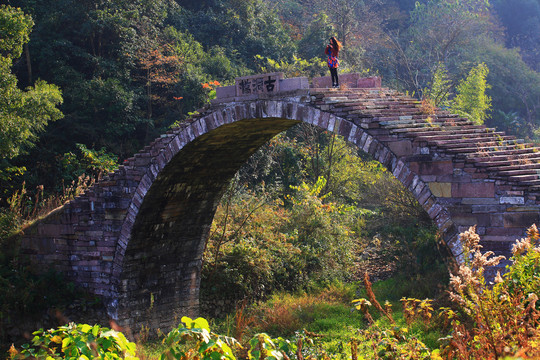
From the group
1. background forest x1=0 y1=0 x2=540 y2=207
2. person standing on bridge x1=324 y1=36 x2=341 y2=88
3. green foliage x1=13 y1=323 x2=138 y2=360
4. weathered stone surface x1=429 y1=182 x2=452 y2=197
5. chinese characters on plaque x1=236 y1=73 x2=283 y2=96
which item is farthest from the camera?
background forest x1=0 y1=0 x2=540 y2=207

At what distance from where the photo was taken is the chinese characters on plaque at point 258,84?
29.2 feet

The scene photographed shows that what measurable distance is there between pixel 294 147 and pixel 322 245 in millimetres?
4915

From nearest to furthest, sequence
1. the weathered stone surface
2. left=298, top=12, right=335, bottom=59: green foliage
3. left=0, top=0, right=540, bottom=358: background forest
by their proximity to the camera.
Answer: the weathered stone surface, left=0, top=0, right=540, bottom=358: background forest, left=298, top=12, right=335, bottom=59: green foliage

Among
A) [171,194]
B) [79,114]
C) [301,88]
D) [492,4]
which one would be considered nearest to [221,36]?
[79,114]

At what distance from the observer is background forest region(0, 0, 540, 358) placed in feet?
41.1

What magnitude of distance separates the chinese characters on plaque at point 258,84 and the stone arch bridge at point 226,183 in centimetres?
2

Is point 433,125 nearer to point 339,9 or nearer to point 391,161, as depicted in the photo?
point 391,161

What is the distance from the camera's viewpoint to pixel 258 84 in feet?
30.0

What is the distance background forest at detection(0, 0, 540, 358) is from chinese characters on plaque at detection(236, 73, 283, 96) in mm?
3815

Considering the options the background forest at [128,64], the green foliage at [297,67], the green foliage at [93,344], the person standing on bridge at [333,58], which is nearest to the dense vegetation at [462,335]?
the green foliage at [93,344]

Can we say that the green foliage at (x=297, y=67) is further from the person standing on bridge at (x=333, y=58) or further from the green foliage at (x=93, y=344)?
the green foliage at (x=93, y=344)

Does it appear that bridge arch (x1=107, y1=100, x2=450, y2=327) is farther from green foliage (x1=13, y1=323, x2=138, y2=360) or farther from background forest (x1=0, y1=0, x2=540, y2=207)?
green foliage (x1=13, y1=323, x2=138, y2=360)

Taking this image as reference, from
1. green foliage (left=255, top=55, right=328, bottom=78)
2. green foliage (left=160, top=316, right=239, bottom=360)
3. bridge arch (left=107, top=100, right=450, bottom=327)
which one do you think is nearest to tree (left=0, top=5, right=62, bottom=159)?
bridge arch (left=107, top=100, right=450, bottom=327)

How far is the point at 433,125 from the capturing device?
752 centimetres
